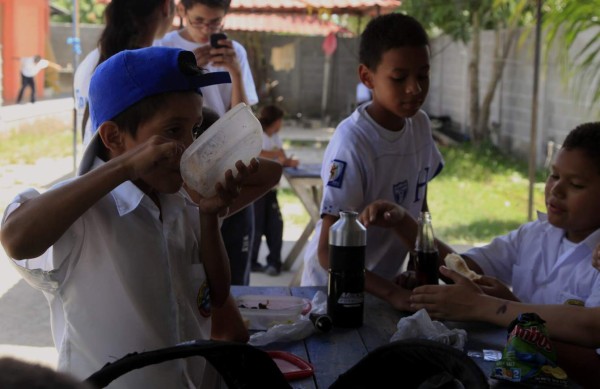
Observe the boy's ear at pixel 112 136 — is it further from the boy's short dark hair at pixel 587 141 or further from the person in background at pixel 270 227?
the person in background at pixel 270 227

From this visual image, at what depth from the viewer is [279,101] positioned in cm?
1955

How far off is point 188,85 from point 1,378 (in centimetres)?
118

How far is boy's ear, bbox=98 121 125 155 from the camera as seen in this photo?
1889 mm

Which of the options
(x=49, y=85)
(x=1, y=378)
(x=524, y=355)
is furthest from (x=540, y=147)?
(x=49, y=85)

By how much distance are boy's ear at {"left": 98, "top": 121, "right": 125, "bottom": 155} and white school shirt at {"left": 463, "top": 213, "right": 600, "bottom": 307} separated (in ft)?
→ 4.42

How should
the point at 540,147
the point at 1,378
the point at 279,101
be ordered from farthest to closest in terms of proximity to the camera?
the point at 279,101 < the point at 540,147 < the point at 1,378

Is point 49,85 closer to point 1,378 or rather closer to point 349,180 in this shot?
point 349,180

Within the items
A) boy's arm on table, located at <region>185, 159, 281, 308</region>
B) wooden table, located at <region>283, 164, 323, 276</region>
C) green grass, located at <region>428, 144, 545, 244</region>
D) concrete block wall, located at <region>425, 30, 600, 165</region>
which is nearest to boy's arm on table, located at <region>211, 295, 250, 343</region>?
boy's arm on table, located at <region>185, 159, 281, 308</region>

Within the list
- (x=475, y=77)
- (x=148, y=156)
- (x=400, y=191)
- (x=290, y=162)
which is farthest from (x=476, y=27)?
(x=148, y=156)

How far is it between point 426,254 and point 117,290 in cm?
104

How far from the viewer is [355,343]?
2.22 m

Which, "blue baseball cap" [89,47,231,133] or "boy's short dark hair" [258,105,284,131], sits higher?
"blue baseball cap" [89,47,231,133]

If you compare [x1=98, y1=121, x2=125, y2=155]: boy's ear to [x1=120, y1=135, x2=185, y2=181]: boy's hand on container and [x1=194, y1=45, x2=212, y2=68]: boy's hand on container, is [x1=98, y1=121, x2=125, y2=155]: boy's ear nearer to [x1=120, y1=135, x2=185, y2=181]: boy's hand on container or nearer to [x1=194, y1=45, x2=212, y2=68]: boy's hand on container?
[x1=120, y1=135, x2=185, y2=181]: boy's hand on container

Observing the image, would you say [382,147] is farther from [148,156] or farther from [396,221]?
[148,156]
